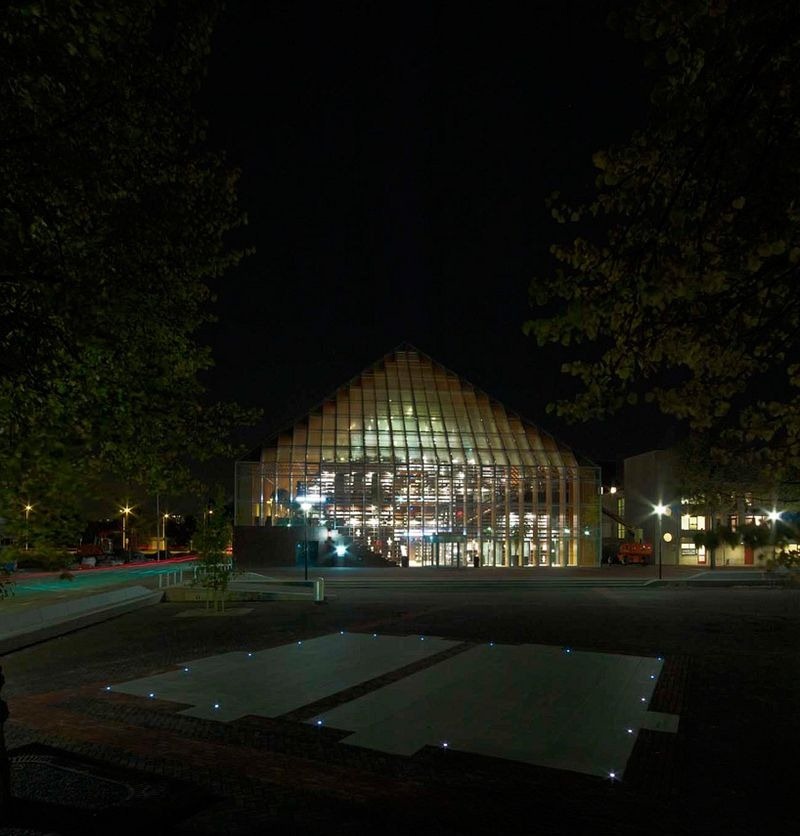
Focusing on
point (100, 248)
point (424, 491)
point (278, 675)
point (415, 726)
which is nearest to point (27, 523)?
point (100, 248)

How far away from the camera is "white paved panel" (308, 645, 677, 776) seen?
823cm

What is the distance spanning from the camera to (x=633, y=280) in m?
5.11

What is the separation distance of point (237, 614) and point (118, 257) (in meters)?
14.2

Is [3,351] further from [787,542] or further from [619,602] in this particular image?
[619,602]

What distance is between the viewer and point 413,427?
48.0 metres

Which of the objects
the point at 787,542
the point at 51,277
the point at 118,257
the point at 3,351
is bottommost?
the point at 787,542

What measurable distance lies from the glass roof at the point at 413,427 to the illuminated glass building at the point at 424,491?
0.10 meters

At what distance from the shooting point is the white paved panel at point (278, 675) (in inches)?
404

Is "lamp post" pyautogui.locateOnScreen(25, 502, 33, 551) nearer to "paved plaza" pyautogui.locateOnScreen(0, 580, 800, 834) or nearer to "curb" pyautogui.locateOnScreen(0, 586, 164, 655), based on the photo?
"paved plaza" pyautogui.locateOnScreen(0, 580, 800, 834)

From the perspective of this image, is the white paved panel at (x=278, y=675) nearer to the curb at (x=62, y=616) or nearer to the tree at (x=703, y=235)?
the curb at (x=62, y=616)

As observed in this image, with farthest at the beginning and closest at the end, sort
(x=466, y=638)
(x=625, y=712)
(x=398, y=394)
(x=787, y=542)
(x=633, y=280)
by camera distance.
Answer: (x=398, y=394)
(x=466, y=638)
(x=625, y=712)
(x=633, y=280)
(x=787, y=542)

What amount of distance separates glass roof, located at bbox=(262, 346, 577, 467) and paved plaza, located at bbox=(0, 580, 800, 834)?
28.3 meters

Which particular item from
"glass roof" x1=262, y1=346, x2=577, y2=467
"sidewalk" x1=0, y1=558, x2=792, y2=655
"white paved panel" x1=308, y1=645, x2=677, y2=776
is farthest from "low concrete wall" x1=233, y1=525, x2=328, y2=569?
"white paved panel" x1=308, y1=645, x2=677, y2=776

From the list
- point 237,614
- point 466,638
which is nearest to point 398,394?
point 237,614
